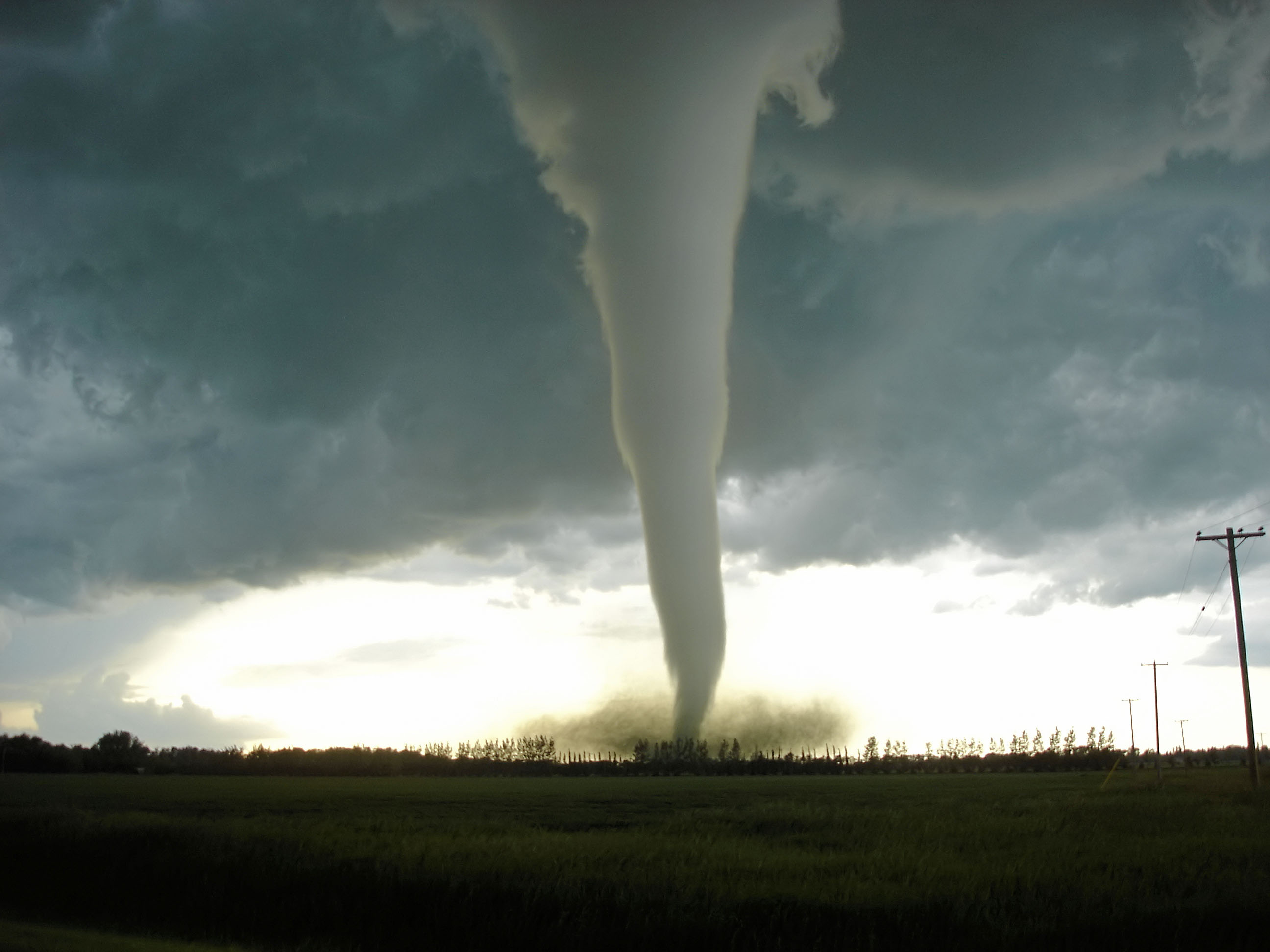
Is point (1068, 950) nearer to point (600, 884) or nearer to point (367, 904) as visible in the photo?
point (600, 884)

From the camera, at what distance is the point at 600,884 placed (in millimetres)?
23297

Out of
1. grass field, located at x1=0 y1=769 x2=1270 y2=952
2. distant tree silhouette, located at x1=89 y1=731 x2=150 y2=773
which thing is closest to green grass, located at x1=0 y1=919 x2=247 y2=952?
grass field, located at x1=0 y1=769 x2=1270 y2=952

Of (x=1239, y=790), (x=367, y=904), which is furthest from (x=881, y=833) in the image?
(x=1239, y=790)

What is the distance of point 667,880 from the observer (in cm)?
2386

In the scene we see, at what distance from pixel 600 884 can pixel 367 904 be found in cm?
569

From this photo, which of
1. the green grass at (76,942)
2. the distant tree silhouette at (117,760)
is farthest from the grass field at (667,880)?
the distant tree silhouette at (117,760)

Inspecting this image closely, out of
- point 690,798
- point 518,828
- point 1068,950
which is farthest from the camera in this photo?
point 690,798

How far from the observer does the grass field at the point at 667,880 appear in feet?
68.7

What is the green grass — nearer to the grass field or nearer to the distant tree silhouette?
the grass field

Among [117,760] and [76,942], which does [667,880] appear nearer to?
[76,942]

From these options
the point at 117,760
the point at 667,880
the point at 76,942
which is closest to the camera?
the point at 76,942

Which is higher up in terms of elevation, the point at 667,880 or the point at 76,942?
the point at 667,880

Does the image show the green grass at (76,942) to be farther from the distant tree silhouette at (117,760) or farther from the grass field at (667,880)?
the distant tree silhouette at (117,760)

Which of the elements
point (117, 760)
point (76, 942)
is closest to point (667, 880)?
point (76, 942)
